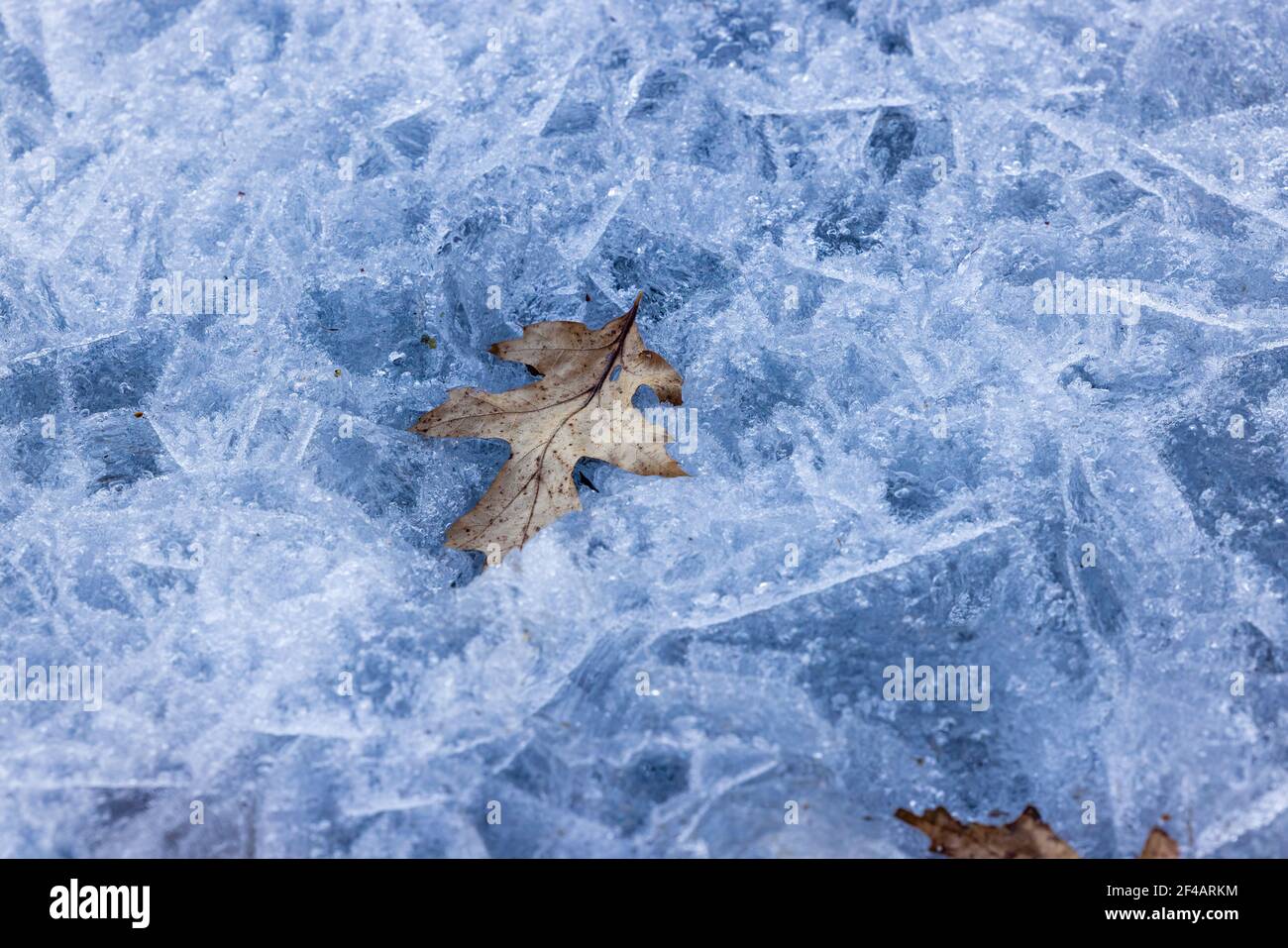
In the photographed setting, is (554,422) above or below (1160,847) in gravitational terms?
above

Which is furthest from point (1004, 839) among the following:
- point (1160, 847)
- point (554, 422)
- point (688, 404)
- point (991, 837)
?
point (554, 422)

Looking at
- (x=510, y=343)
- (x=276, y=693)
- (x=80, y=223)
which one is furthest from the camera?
(x=80, y=223)

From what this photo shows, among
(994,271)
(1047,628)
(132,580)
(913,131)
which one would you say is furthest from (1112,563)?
(132,580)

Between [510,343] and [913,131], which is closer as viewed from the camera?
[510,343]

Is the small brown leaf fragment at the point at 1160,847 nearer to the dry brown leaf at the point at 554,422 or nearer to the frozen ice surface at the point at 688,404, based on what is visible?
the frozen ice surface at the point at 688,404

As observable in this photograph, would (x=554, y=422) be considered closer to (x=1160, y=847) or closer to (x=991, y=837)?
(x=991, y=837)

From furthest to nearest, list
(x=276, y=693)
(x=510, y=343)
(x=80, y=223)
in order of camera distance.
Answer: (x=80, y=223), (x=510, y=343), (x=276, y=693)

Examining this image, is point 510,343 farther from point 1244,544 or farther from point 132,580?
point 1244,544
